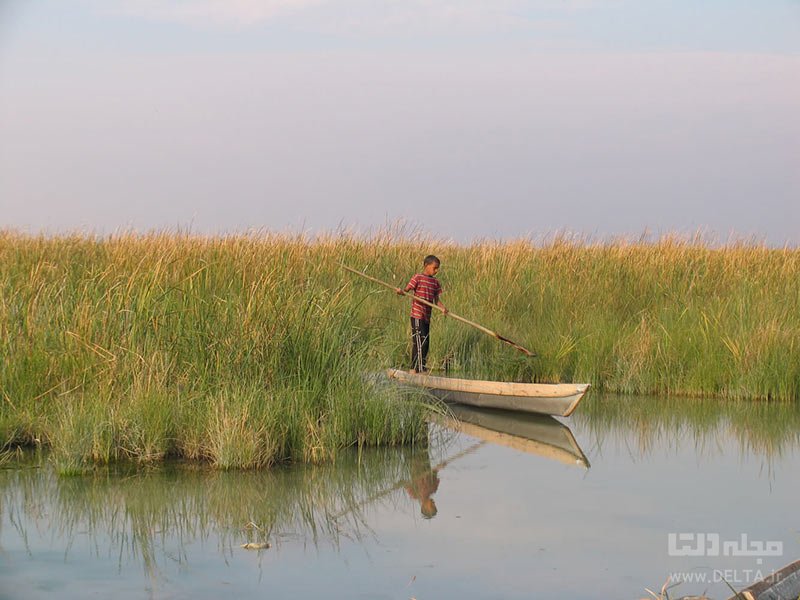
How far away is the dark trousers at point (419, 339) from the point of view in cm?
1033

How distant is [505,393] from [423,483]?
2698 mm

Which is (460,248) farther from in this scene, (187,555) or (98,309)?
(187,555)

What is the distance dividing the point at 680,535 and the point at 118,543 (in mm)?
2951

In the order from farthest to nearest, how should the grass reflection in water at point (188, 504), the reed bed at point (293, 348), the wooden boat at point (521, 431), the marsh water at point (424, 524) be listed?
the wooden boat at point (521, 431)
the reed bed at point (293, 348)
the grass reflection in water at point (188, 504)
the marsh water at point (424, 524)

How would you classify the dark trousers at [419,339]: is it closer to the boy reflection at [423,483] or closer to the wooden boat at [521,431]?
the wooden boat at [521,431]

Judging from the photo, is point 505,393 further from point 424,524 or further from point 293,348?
point 424,524

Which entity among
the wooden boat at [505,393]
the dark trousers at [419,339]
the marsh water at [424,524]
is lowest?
the marsh water at [424,524]

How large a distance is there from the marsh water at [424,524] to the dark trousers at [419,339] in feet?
7.82

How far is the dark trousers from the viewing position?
1033cm

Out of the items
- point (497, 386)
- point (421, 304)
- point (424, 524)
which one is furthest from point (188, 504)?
point (421, 304)

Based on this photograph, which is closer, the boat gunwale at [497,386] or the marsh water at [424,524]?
the marsh water at [424,524]

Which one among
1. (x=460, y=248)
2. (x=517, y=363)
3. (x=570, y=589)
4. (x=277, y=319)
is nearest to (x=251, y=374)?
(x=277, y=319)

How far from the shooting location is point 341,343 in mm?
7859

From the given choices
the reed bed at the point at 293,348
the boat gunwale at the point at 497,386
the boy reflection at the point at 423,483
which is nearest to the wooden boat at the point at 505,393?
the boat gunwale at the point at 497,386
